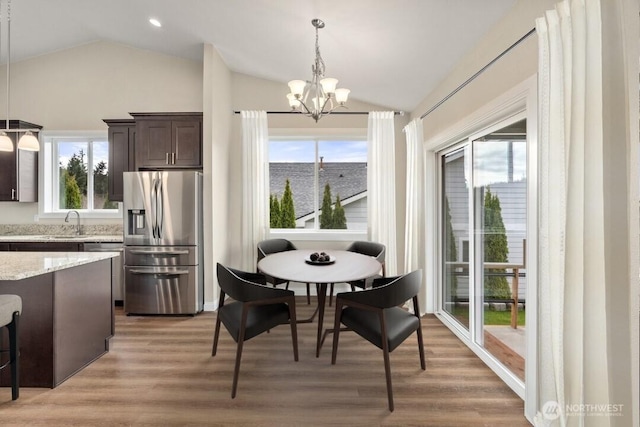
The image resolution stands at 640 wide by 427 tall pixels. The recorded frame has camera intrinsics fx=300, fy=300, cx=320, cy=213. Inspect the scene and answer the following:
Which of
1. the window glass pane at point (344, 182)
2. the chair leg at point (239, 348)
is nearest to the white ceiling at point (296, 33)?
the window glass pane at point (344, 182)

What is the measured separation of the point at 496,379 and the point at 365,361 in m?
0.97

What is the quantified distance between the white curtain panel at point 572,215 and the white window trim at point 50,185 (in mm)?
4937

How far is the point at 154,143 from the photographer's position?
3.72 metres

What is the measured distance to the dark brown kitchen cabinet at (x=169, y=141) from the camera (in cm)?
370

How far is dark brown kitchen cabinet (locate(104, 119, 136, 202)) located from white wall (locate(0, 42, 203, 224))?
48 cm

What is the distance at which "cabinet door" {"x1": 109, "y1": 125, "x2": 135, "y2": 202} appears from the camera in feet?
12.8

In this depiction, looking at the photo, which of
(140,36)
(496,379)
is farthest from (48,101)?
(496,379)

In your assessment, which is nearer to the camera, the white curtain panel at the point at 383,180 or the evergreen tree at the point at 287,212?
the white curtain panel at the point at 383,180

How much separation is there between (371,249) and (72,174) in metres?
4.44

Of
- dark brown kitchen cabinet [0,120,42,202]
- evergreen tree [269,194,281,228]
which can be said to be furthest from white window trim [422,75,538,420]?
dark brown kitchen cabinet [0,120,42,202]

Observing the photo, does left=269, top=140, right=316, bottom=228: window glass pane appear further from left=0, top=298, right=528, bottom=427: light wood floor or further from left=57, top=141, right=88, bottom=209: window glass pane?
left=57, top=141, right=88, bottom=209: window glass pane

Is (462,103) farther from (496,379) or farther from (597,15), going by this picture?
(496,379)

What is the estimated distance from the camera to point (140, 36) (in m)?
3.81

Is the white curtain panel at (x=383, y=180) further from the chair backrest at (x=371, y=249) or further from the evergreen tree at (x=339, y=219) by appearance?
the evergreen tree at (x=339, y=219)
